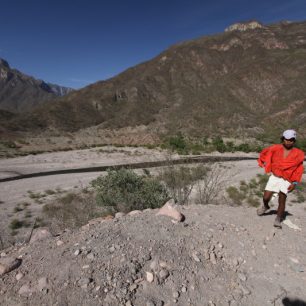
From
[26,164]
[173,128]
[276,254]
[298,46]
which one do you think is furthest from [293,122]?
[276,254]

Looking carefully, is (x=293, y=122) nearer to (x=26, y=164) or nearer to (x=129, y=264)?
(x=26, y=164)

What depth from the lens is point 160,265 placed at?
151 inches

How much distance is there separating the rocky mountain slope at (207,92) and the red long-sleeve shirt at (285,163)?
146 feet

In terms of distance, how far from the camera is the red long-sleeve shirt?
4.96m

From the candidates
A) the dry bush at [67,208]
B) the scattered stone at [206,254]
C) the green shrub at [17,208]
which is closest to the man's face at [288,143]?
the scattered stone at [206,254]

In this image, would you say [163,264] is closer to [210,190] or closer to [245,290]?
[245,290]

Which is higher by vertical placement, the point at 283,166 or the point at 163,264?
the point at 283,166

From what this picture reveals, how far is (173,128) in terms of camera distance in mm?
54375

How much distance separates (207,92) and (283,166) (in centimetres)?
6161

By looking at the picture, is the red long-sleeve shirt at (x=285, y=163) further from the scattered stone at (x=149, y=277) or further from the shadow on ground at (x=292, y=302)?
the scattered stone at (x=149, y=277)

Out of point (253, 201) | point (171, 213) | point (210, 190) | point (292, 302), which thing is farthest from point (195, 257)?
point (253, 201)

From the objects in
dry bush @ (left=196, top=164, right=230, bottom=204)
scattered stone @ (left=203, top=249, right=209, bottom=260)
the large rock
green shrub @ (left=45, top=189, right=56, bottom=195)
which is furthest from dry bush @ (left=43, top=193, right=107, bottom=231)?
scattered stone @ (left=203, top=249, right=209, bottom=260)

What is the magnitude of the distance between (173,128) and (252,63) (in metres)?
32.3

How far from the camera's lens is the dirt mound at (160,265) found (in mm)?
3352
